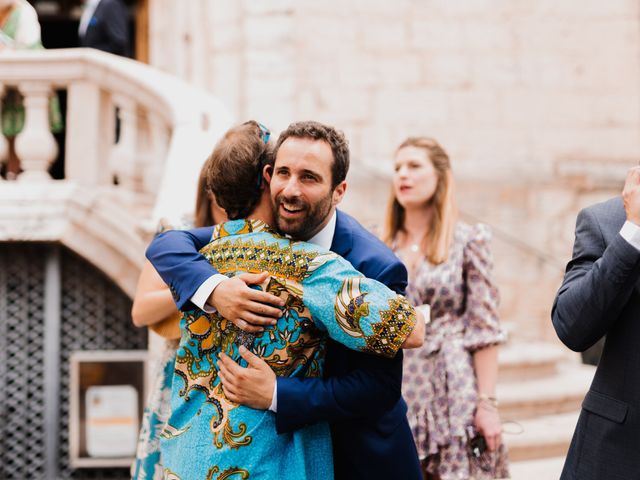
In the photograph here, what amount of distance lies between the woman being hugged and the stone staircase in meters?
1.00

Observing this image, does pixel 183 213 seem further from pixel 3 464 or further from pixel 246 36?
pixel 246 36

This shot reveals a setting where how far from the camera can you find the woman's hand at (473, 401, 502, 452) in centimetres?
297

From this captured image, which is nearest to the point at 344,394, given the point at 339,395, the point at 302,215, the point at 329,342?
the point at 339,395

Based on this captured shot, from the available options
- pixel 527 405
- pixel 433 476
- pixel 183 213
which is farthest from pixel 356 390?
pixel 527 405

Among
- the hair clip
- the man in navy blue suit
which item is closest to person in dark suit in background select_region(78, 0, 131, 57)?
the hair clip

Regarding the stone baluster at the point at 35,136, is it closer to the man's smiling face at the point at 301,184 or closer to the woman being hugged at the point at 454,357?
the woman being hugged at the point at 454,357

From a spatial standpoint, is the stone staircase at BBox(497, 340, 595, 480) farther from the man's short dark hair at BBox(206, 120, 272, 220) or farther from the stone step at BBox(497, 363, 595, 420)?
the man's short dark hair at BBox(206, 120, 272, 220)

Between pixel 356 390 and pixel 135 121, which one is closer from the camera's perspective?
pixel 356 390

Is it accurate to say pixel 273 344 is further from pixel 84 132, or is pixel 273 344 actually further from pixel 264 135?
pixel 84 132

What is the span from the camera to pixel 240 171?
6.86 ft

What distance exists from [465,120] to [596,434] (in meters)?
5.94

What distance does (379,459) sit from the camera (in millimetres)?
2035

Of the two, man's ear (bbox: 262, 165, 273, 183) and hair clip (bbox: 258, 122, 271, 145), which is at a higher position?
hair clip (bbox: 258, 122, 271, 145)

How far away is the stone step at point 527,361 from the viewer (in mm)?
5344
